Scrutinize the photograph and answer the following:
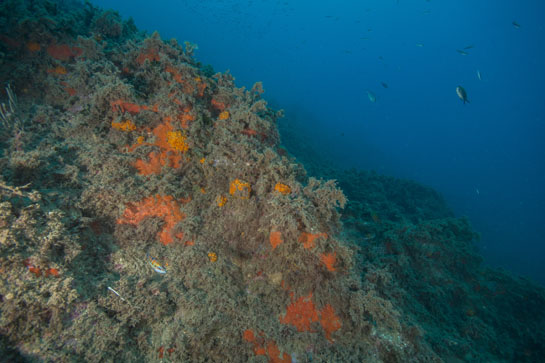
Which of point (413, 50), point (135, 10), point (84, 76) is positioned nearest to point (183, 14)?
point (135, 10)

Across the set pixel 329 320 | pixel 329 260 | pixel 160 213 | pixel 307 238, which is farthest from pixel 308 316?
pixel 160 213

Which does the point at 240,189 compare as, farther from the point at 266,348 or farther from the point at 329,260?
the point at 266,348

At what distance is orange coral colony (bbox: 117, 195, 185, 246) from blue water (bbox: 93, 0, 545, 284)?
1230 inches

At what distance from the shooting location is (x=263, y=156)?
16.5 ft

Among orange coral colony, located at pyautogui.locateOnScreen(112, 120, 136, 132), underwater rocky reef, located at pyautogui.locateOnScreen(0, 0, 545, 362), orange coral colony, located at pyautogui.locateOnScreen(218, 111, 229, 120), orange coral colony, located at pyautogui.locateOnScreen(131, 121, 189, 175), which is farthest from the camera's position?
orange coral colony, located at pyautogui.locateOnScreen(218, 111, 229, 120)

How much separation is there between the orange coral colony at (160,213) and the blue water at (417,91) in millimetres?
31242

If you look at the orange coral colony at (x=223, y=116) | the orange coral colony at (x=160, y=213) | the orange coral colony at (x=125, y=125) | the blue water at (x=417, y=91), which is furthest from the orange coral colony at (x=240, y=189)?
the blue water at (x=417, y=91)

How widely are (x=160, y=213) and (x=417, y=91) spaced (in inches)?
6286

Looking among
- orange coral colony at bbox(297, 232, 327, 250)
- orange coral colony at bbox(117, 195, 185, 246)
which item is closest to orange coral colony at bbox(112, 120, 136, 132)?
orange coral colony at bbox(117, 195, 185, 246)

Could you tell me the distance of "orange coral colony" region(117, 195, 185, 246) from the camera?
466 centimetres

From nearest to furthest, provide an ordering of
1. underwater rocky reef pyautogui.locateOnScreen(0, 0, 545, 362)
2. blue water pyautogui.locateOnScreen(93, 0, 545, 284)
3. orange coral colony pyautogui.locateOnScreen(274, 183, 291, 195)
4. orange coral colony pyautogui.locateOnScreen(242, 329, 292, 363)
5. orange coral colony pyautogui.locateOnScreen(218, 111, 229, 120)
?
underwater rocky reef pyautogui.locateOnScreen(0, 0, 545, 362) < orange coral colony pyautogui.locateOnScreen(242, 329, 292, 363) < orange coral colony pyautogui.locateOnScreen(274, 183, 291, 195) < orange coral colony pyautogui.locateOnScreen(218, 111, 229, 120) < blue water pyautogui.locateOnScreen(93, 0, 545, 284)

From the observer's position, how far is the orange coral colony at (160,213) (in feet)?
15.3

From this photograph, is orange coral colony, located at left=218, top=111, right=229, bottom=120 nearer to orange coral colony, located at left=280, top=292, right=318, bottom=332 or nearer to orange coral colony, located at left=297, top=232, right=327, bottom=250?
orange coral colony, located at left=297, top=232, right=327, bottom=250

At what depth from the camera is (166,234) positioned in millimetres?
4758
